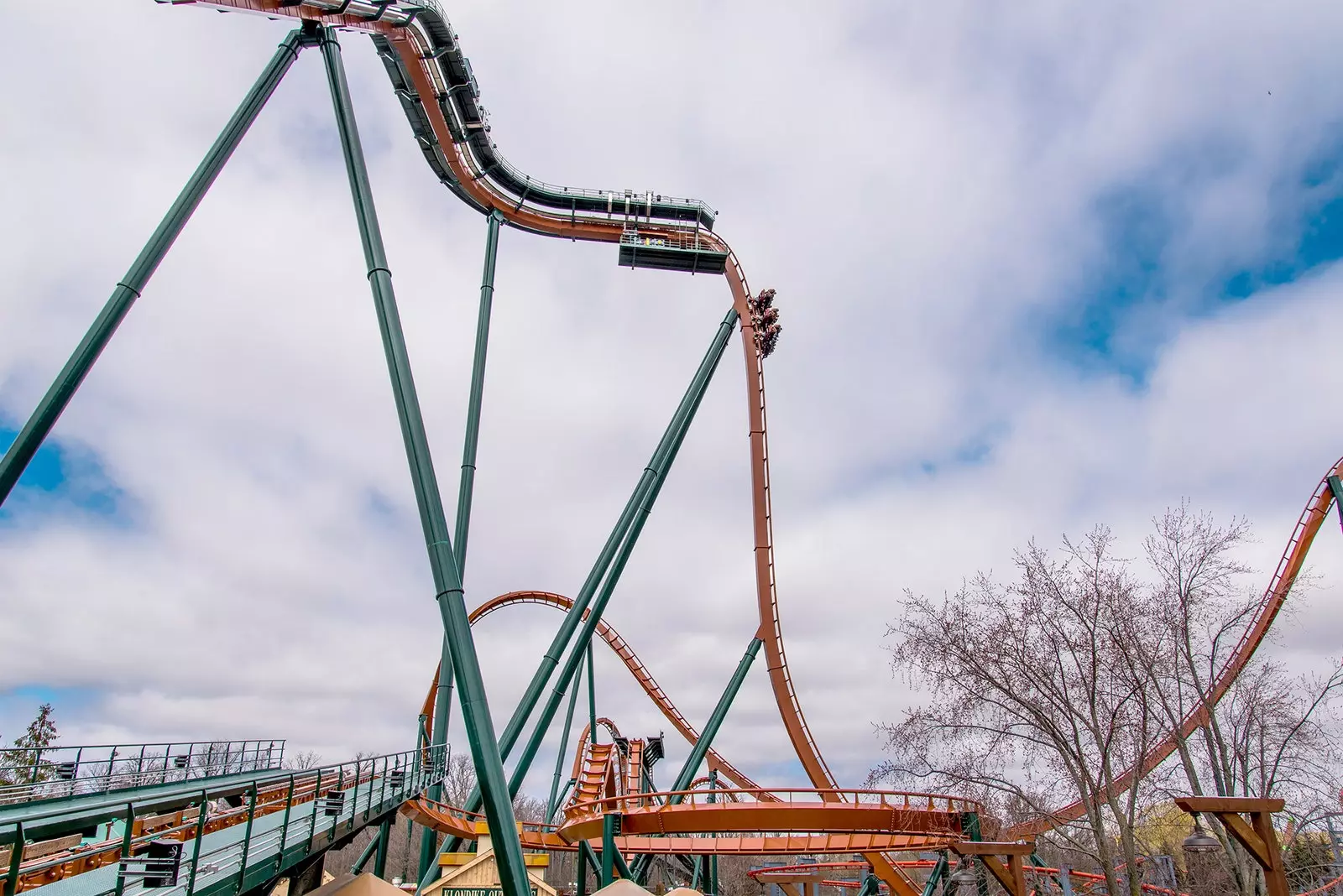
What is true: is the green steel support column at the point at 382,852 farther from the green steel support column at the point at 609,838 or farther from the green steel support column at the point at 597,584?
the green steel support column at the point at 609,838

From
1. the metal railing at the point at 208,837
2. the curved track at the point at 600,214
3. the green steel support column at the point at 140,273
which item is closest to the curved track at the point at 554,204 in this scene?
the curved track at the point at 600,214

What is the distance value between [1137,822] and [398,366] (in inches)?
457

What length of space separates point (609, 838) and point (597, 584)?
3.96 meters

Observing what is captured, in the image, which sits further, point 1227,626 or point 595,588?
point 595,588

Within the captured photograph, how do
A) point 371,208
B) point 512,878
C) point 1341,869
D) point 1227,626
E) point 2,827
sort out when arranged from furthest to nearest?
point 1341,869
point 1227,626
point 371,208
point 512,878
point 2,827

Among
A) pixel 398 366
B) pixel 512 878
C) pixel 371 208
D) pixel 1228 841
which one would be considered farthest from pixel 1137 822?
pixel 371 208

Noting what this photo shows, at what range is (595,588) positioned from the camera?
13750 mm

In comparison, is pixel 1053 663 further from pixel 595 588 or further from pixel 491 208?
pixel 491 208

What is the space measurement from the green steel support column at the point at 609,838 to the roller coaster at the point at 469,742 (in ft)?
0.09

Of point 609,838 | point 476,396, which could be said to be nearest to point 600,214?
point 476,396

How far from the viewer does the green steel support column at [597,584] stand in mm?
12703

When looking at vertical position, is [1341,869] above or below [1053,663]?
below

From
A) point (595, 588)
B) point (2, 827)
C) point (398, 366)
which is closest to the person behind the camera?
point (2, 827)

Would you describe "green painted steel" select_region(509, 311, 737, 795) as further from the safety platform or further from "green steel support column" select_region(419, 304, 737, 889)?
the safety platform
